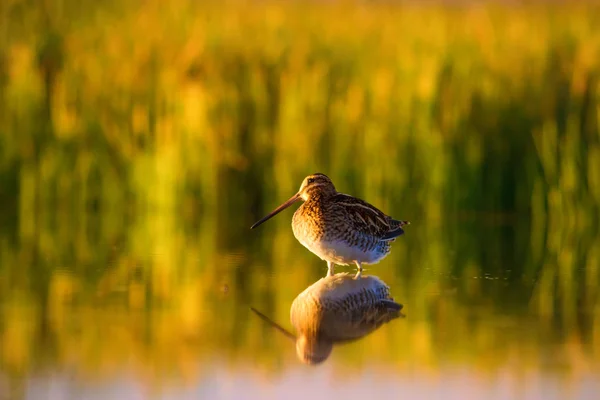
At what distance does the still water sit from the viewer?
16.4 ft

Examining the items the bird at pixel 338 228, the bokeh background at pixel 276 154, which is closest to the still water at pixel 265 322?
the bokeh background at pixel 276 154

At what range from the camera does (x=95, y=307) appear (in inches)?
262

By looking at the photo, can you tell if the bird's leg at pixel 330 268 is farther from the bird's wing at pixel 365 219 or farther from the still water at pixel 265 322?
the bird's wing at pixel 365 219

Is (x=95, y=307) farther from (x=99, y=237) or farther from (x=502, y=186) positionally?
(x=502, y=186)

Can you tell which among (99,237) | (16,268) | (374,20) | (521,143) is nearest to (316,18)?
(374,20)

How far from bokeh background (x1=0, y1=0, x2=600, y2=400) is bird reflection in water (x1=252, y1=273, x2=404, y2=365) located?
0.45ft

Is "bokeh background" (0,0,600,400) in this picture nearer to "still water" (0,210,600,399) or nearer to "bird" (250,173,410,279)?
"still water" (0,210,600,399)

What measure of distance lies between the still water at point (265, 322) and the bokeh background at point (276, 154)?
0.14 feet

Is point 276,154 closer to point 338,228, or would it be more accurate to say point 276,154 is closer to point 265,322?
point 338,228

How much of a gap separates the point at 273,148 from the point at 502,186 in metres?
2.16

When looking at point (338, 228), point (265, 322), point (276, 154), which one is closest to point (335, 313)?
point (265, 322)

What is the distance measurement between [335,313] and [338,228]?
1500mm

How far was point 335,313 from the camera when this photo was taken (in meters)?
6.52

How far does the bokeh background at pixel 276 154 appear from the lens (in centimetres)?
775
